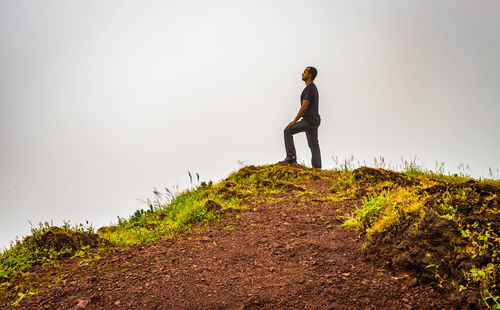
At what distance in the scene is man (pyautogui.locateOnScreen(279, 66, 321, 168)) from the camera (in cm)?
985

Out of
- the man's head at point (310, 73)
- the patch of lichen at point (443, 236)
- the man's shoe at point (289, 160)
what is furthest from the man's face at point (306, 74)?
the patch of lichen at point (443, 236)

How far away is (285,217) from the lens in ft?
16.7

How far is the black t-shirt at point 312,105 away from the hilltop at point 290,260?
4852 mm

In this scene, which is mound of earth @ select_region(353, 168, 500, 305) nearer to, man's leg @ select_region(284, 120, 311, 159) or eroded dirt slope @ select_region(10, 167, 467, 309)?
eroded dirt slope @ select_region(10, 167, 467, 309)

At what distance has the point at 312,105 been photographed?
32.9 feet

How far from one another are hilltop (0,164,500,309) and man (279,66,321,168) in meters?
4.64

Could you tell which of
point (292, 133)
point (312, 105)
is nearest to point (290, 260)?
point (292, 133)

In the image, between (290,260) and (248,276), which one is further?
(290,260)

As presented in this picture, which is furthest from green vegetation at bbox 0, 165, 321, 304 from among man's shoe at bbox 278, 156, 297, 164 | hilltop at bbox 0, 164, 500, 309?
man's shoe at bbox 278, 156, 297, 164

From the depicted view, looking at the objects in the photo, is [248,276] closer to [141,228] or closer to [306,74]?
[141,228]

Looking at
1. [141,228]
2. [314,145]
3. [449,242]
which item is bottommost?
[449,242]

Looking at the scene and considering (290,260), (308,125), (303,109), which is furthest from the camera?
(308,125)

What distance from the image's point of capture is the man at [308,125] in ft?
32.3

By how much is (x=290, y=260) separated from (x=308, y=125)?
683 centimetres
